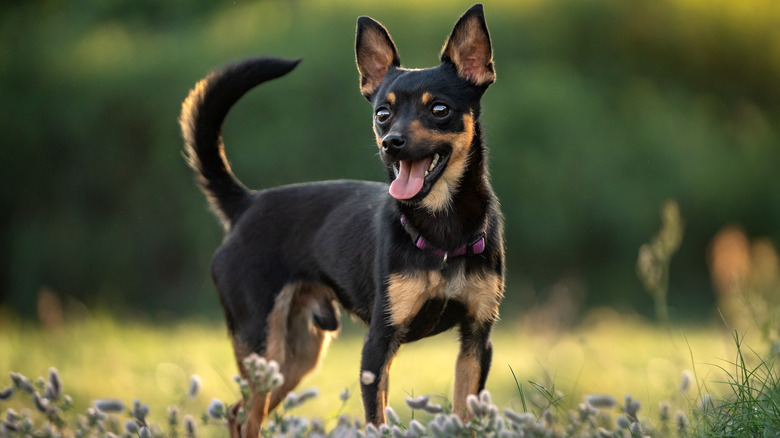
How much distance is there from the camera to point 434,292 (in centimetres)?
374

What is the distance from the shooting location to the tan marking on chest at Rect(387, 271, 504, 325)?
12.2 feet

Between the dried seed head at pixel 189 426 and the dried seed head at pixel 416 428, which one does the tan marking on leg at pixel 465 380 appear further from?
A: the dried seed head at pixel 189 426

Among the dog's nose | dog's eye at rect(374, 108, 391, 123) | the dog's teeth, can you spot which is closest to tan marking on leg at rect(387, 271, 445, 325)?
the dog's teeth

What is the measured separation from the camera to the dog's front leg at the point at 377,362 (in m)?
3.61

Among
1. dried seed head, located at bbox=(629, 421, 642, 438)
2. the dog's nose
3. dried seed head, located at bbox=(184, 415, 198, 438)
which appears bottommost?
dried seed head, located at bbox=(184, 415, 198, 438)

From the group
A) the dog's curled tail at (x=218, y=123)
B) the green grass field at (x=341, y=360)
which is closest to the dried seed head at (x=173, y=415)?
the dog's curled tail at (x=218, y=123)

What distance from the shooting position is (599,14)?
36.5 ft

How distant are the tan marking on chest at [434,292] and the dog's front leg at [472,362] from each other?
3.4 inches

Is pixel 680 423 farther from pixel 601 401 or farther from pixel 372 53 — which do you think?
pixel 372 53

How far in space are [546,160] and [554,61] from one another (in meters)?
1.54

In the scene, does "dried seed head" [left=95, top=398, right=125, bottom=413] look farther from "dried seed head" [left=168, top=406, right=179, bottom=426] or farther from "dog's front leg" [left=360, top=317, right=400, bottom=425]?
"dog's front leg" [left=360, top=317, right=400, bottom=425]

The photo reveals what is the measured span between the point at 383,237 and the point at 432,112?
65 centimetres

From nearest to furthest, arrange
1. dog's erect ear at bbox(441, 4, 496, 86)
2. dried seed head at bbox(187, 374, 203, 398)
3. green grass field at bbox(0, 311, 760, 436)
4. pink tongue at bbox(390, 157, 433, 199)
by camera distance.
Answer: dried seed head at bbox(187, 374, 203, 398)
pink tongue at bbox(390, 157, 433, 199)
dog's erect ear at bbox(441, 4, 496, 86)
green grass field at bbox(0, 311, 760, 436)

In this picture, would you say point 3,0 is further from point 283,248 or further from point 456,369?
point 456,369
